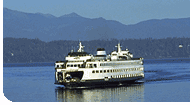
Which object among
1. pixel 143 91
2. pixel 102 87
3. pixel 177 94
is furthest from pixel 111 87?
pixel 177 94

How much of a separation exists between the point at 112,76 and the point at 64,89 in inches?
346

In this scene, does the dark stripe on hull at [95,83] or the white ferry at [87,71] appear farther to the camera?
the dark stripe on hull at [95,83]

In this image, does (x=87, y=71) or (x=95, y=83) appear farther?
(x=95, y=83)

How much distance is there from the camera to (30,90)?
7688cm

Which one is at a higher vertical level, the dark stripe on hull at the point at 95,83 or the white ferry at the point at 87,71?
the white ferry at the point at 87,71

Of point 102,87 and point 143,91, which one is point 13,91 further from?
point 143,91

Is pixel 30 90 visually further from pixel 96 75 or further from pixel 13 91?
pixel 96 75

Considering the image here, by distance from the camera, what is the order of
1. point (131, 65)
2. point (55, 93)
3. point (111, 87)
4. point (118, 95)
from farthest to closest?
1. point (131, 65)
2. point (111, 87)
3. point (55, 93)
4. point (118, 95)

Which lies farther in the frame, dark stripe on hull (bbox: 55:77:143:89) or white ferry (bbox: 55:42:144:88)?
dark stripe on hull (bbox: 55:77:143:89)

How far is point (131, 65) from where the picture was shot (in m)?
80.2

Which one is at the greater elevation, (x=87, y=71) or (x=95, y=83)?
(x=87, y=71)

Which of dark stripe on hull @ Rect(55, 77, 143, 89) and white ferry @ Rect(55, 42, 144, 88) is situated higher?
white ferry @ Rect(55, 42, 144, 88)

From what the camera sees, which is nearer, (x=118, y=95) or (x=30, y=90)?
(x=118, y=95)


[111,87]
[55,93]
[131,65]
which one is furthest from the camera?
[131,65]
